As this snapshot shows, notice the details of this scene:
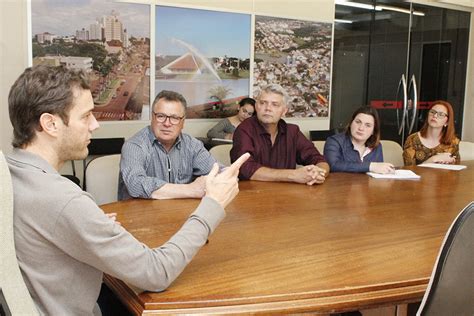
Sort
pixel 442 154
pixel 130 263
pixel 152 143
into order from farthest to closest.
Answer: pixel 442 154
pixel 152 143
pixel 130 263

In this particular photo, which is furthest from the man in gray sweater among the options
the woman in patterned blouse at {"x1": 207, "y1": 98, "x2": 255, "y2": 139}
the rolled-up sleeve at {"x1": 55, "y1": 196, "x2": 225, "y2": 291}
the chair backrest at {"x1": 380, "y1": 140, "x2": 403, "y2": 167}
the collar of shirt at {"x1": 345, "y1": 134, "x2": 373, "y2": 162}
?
the woman in patterned blouse at {"x1": 207, "y1": 98, "x2": 255, "y2": 139}

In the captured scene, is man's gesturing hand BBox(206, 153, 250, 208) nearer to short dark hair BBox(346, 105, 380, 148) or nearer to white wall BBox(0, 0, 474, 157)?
→ white wall BBox(0, 0, 474, 157)

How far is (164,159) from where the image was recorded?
2779 mm

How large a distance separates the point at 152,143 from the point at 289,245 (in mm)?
1253

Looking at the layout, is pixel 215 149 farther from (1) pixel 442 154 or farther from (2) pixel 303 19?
(2) pixel 303 19

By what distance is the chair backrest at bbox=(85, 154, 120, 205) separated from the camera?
8.82ft

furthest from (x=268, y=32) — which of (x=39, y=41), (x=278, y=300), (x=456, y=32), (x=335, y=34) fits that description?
(x=278, y=300)

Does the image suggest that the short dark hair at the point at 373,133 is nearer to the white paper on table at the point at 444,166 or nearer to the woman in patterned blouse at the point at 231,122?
the white paper on table at the point at 444,166

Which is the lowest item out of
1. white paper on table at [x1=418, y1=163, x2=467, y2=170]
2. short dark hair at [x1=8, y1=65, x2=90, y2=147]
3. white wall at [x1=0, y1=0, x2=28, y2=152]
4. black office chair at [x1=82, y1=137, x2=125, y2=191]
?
black office chair at [x1=82, y1=137, x2=125, y2=191]

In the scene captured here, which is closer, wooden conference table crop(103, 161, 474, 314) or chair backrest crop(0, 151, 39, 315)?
chair backrest crop(0, 151, 39, 315)

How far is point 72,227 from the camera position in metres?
1.22

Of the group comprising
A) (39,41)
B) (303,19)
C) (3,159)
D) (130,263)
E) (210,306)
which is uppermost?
(303,19)

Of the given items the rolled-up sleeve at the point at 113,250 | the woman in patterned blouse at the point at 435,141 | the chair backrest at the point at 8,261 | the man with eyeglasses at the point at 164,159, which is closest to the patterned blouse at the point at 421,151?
the woman in patterned blouse at the point at 435,141

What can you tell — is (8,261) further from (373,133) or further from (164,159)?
(373,133)
